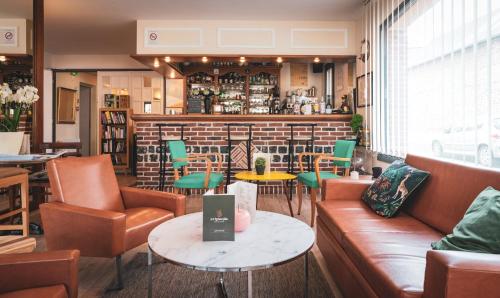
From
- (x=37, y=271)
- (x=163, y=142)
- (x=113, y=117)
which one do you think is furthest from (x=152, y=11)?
(x=37, y=271)

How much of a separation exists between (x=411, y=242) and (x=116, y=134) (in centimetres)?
771

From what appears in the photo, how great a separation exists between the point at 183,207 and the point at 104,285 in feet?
2.51

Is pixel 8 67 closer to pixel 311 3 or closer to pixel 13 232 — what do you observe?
pixel 13 232

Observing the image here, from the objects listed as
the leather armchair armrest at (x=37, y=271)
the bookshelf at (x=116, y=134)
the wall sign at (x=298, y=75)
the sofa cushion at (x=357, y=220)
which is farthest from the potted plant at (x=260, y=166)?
the bookshelf at (x=116, y=134)

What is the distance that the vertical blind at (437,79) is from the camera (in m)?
2.29

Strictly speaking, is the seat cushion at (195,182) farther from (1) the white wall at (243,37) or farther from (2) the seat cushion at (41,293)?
(1) the white wall at (243,37)

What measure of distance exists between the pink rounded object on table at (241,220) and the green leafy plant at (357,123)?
366cm

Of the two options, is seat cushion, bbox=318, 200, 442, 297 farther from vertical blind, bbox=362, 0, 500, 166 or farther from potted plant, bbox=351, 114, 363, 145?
potted plant, bbox=351, 114, 363, 145

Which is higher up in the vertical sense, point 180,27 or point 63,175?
point 180,27

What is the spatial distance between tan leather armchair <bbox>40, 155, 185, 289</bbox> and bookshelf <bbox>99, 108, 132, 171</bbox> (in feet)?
18.4

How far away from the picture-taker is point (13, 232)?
324 cm

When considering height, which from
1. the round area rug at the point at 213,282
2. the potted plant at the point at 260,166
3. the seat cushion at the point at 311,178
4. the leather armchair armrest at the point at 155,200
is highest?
the potted plant at the point at 260,166

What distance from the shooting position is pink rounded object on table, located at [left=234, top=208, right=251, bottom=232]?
177 centimetres

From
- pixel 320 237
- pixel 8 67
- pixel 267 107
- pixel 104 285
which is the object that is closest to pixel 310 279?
pixel 320 237
